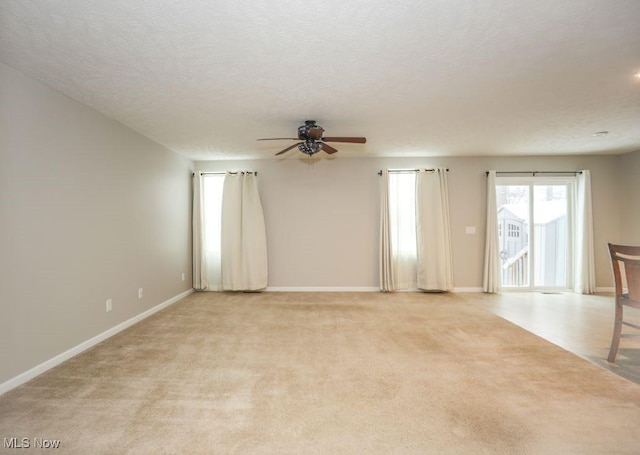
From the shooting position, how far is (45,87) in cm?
251

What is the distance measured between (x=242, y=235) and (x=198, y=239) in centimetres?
82

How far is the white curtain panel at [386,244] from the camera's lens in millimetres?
5273

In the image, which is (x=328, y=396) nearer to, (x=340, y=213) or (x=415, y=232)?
(x=340, y=213)

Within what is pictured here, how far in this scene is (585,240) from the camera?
5133mm

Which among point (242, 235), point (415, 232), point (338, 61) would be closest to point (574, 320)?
point (415, 232)

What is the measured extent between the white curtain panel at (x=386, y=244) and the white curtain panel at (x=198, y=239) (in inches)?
128

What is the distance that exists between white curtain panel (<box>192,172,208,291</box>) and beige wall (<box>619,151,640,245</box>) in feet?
24.5

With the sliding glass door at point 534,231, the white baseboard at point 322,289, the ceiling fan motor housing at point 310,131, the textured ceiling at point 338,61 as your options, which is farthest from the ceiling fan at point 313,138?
the sliding glass door at point 534,231

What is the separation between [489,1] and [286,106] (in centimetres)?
192

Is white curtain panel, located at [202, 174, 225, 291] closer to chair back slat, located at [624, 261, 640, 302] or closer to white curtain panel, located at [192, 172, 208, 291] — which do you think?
white curtain panel, located at [192, 172, 208, 291]

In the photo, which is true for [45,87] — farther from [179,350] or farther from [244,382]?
[244,382]

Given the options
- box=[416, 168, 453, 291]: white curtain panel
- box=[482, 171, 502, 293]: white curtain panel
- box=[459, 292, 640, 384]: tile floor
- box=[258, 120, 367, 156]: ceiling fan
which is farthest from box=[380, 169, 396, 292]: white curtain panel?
box=[258, 120, 367, 156]: ceiling fan

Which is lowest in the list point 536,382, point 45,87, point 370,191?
point 536,382

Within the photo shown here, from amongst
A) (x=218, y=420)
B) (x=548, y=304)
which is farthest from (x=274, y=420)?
(x=548, y=304)
